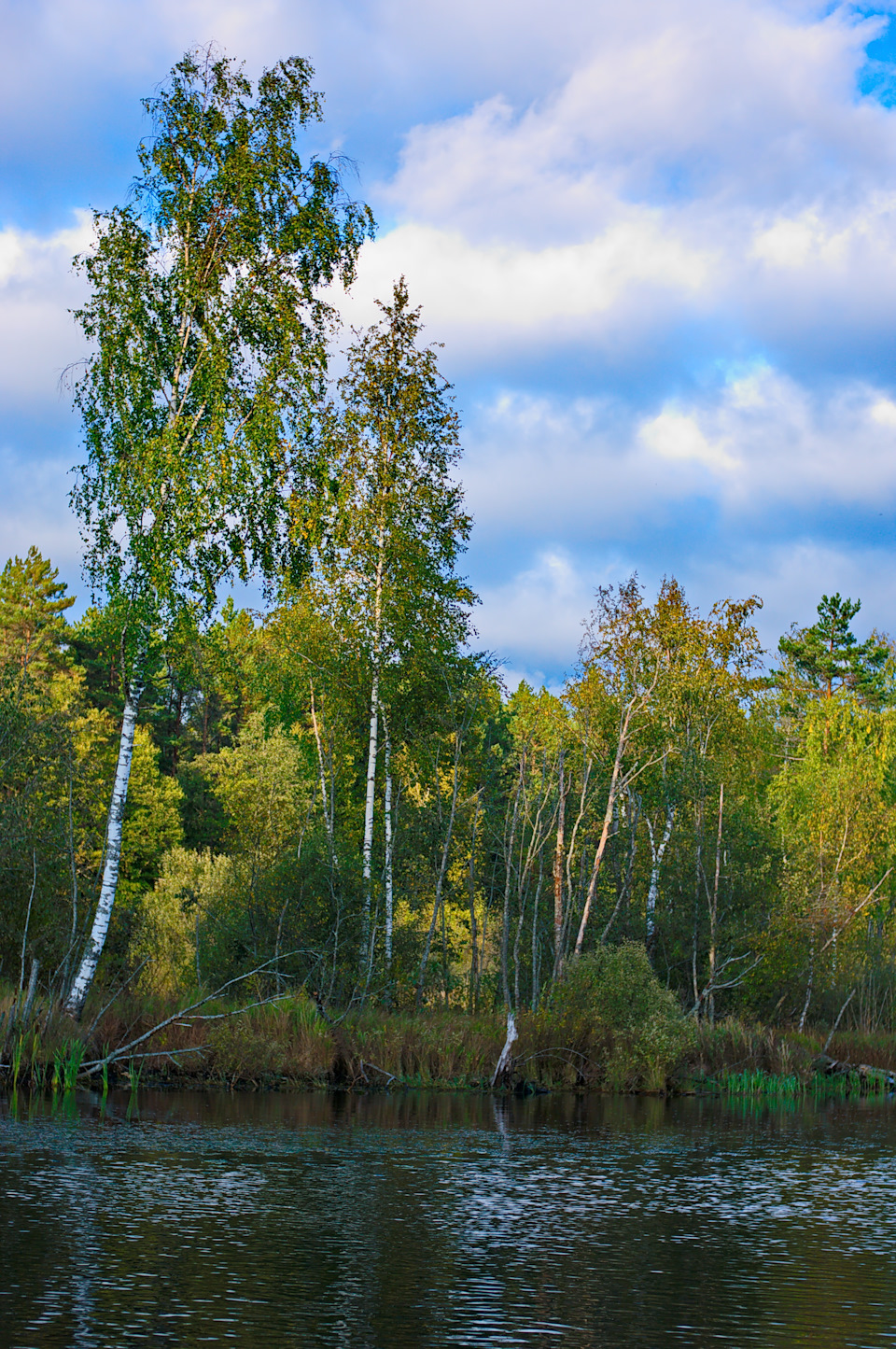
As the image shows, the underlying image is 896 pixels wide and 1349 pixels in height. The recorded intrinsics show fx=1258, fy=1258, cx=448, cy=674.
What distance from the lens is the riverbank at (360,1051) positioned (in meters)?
24.7

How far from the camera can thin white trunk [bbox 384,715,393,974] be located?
34406 mm

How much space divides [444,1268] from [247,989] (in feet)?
68.8

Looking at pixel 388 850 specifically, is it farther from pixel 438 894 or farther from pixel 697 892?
pixel 697 892

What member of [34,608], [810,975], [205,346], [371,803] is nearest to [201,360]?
[205,346]

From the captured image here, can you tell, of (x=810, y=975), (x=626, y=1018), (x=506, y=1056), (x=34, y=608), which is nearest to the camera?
(x=506, y=1056)

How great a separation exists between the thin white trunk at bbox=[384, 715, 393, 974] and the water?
11.3 m

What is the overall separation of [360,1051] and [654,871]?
17324mm

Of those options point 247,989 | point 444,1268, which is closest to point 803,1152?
point 444,1268

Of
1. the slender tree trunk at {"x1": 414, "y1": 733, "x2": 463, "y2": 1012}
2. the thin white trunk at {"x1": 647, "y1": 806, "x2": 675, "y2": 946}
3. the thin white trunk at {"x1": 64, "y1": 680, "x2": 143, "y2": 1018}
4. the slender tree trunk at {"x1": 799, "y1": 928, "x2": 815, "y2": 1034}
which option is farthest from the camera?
the thin white trunk at {"x1": 647, "y1": 806, "x2": 675, "y2": 946}

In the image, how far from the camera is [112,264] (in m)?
27.1

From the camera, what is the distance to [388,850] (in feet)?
117

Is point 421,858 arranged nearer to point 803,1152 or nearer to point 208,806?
point 803,1152

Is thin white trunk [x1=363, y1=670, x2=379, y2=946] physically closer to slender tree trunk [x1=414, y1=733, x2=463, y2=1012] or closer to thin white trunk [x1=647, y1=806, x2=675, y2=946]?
slender tree trunk [x1=414, y1=733, x2=463, y2=1012]

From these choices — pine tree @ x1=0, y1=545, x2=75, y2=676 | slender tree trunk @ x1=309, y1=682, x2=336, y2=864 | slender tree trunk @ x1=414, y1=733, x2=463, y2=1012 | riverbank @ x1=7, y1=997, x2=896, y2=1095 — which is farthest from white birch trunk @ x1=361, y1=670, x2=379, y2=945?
pine tree @ x1=0, y1=545, x2=75, y2=676
